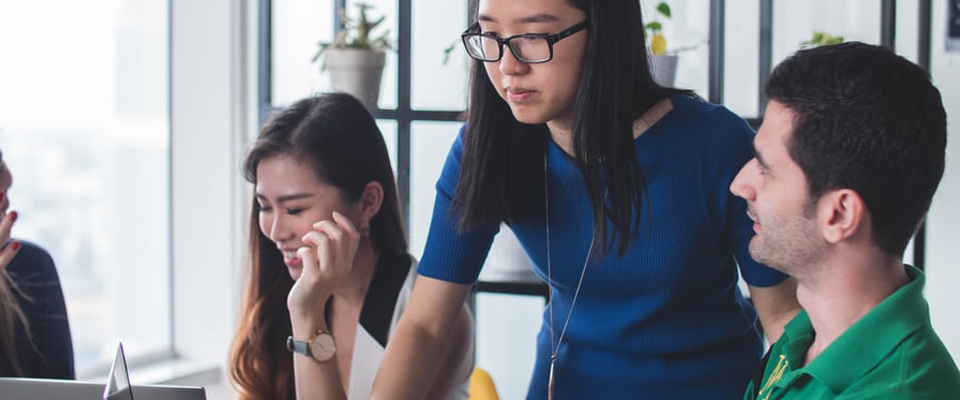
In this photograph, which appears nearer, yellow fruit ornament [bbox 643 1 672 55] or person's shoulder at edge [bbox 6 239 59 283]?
person's shoulder at edge [bbox 6 239 59 283]

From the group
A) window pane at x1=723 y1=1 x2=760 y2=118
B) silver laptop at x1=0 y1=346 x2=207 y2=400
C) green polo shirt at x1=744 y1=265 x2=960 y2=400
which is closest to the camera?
green polo shirt at x1=744 y1=265 x2=960 y2=400

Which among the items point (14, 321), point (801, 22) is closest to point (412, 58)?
point (801, 22)

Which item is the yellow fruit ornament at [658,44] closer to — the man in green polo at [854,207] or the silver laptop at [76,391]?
the man in green polo at [854,207]

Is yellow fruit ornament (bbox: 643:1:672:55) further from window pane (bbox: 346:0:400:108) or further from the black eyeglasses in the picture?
the black eyeglasses

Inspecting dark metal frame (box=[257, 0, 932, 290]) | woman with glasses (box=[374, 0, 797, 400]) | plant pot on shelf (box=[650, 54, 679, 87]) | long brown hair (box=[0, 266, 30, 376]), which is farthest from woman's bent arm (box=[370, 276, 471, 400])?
plant pot on shelf (box=[650, 54, 679, 87])

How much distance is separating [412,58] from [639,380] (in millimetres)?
1730

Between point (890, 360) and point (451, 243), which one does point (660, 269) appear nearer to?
point (451, 243)

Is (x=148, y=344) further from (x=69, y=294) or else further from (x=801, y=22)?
(x=801, y=22)

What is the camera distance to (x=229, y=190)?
10.9ft

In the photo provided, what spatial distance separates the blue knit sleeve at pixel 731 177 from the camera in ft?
4.96

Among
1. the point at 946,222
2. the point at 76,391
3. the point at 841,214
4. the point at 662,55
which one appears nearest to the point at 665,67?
the point at 662,55

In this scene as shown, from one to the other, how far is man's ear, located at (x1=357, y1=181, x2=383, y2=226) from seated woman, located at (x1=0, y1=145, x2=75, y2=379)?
58 cm

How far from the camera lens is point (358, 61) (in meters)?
2.94

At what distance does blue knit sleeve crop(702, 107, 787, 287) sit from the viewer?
151 cm
